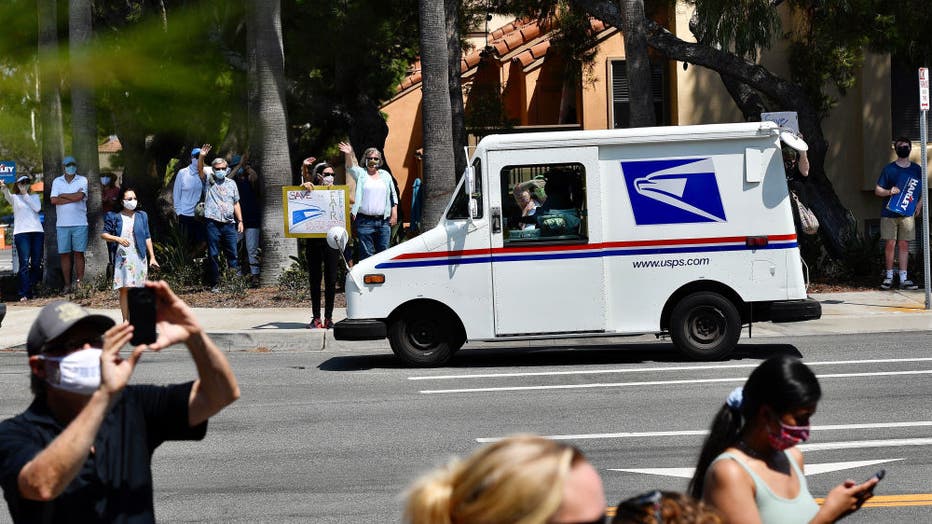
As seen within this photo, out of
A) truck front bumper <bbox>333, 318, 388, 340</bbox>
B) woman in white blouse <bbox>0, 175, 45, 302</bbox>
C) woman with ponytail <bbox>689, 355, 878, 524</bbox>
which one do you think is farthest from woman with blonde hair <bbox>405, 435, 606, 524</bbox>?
woman in white blouse <bbox>0, 175, 45, 302</bbox>

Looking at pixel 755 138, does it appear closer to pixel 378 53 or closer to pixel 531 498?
pixel 531 498

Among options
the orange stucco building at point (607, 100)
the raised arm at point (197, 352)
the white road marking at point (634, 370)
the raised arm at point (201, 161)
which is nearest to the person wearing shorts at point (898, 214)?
the white road marking at point (634, 370)

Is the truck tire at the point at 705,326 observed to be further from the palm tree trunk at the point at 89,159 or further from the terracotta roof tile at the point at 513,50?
the terracotta roof tile at the point at 513,50

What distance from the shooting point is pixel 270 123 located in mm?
19703

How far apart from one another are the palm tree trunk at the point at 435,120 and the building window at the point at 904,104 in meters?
11.3

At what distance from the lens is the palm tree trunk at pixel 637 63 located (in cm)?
1856

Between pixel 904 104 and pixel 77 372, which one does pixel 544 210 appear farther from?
pixel 904 104

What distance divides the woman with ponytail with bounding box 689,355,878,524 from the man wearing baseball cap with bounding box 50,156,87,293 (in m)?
17.2

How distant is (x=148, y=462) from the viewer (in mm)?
3803

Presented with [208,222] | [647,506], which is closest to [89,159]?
[208,222]

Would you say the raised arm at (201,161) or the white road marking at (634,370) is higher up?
the raised arm at (201,161)

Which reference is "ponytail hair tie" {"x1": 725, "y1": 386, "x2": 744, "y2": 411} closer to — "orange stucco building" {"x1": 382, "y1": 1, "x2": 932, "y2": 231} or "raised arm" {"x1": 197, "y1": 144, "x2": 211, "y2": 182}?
"raised arm" {"x1": 197, "y1": 144, "x2": 211, "y2": 182}

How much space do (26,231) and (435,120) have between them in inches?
287

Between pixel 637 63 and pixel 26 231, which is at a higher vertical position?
pixel 637 63
